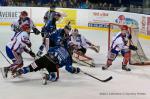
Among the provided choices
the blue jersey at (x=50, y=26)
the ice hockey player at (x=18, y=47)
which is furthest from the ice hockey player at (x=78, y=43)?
the ice hockey player at (x=18, y=47)

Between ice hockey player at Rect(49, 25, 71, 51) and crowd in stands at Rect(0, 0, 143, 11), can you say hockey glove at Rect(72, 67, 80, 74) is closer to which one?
ice hockey player at Rect(49, 25, 71, 51)

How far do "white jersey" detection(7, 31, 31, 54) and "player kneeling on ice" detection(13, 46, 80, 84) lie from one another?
395 mm

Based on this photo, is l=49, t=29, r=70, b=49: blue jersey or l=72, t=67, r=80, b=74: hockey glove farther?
l=72, t=67, r=80, b=74: hockey glove

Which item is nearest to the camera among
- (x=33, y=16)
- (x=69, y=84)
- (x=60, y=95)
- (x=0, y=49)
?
(x=60, y=95)

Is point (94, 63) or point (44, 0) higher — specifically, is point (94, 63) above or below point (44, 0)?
below

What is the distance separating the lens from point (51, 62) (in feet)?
21.1

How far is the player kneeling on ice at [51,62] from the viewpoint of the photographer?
639cm

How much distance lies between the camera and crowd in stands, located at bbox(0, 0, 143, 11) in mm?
12852

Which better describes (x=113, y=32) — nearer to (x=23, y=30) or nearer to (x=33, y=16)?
(x=23, y=30)

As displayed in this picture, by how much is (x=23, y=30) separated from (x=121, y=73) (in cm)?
185

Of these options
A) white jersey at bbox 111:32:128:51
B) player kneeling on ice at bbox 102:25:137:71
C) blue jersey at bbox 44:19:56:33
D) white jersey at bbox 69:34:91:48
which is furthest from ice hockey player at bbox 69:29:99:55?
white jersey at bbox 111:32:128:51

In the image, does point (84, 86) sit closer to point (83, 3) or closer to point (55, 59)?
point (55, 59)

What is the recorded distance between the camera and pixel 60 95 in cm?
588

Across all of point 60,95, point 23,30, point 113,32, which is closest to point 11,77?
point 23,30
